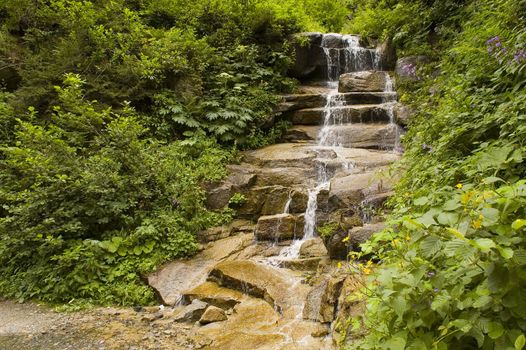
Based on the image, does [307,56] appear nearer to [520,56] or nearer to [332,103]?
[332,103]

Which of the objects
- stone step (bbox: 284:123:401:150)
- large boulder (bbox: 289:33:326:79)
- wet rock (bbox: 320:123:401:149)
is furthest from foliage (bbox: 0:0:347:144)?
wet rock (bbox: 320:123:401:149)

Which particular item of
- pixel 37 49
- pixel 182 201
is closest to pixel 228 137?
pixel 182 201

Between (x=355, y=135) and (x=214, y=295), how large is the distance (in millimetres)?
6289

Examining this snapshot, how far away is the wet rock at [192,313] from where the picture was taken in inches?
199

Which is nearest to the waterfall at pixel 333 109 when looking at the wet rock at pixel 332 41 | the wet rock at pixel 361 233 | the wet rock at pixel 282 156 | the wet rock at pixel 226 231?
the wet rock at pixel 332 41

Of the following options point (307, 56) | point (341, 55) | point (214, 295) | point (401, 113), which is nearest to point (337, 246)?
point (214, 295)

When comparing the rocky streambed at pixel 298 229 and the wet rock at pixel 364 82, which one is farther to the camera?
the wet rock at pixel 364 82

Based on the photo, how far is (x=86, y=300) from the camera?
5723 mm

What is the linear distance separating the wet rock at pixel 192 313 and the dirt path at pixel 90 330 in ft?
0.39

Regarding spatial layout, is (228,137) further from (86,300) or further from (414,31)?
(414,31)

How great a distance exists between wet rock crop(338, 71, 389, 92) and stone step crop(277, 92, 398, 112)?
12.8 inches

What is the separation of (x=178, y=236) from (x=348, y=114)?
6325mm

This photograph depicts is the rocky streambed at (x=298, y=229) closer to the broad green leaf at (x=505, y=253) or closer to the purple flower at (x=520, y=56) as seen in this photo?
the broad green leaf at (x=505, y=253)

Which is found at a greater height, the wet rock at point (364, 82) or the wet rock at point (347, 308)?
the wet rock at point (364, 82)
